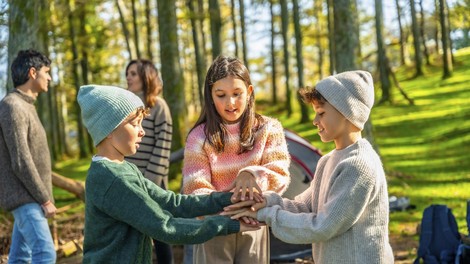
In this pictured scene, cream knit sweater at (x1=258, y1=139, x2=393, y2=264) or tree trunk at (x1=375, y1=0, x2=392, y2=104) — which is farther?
tree trunk at (x1=375, y1=0, x2=392, y2=104)

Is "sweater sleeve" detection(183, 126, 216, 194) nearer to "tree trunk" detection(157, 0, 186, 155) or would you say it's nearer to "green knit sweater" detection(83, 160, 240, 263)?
"green knit sweater" detection(83, 160, 240, 263)

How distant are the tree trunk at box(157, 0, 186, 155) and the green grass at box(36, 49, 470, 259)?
108 cm

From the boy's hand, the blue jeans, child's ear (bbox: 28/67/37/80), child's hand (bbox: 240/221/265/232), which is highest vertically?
child's ear (bbox: 28/67/37/80)

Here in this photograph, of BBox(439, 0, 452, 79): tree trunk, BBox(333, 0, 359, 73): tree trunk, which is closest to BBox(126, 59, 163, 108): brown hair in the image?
BBox(333, 0, 359, 73): tree trunk

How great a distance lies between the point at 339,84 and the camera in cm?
288

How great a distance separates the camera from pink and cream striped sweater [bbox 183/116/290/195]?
10.8 ft

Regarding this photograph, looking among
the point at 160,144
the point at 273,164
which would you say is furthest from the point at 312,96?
the point at 160,144

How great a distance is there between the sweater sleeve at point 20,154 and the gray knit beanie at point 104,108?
1.55 metres

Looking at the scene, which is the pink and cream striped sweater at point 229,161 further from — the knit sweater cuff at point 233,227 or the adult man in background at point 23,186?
the adult man in background at point 23,186

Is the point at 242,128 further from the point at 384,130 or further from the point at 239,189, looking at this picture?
the point at 384,130

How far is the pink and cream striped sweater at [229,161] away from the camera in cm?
329

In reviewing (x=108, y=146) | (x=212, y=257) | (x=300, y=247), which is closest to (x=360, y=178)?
(x=212, y=257)

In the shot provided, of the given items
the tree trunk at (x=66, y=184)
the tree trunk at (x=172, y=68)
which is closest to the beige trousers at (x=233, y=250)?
the tree trunk at (x=66, y=184)

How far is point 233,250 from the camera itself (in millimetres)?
3270
